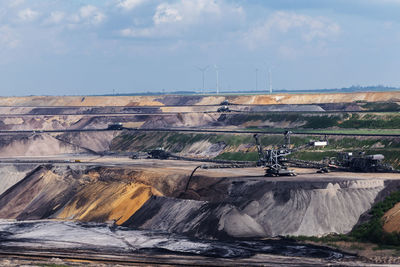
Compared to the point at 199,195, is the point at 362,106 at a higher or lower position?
higher

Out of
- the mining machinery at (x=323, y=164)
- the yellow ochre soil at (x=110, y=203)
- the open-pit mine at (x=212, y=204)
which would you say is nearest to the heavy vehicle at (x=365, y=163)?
the mining machinery at (x=323, y=164)

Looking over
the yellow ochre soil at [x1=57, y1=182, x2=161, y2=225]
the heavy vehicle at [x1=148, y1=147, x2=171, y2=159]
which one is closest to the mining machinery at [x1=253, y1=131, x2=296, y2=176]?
the yellow ochre soil at [x1=57, y1=182, x2=161, y2=225]

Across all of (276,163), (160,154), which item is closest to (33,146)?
(160,154)

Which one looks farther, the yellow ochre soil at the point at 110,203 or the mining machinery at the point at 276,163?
the mining machinery at the point at 276,163

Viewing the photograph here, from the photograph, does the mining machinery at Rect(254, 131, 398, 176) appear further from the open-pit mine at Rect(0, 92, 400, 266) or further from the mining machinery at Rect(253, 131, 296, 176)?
the open-pit mine at Rect(0, 92, 400, 266)

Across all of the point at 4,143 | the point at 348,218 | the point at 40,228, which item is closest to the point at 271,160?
the point at 348,218

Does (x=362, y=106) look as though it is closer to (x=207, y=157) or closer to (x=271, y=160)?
(x=207, y=157)

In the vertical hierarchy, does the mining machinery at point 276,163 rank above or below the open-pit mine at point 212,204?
above

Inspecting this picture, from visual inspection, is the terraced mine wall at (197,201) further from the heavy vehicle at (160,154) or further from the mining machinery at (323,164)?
the heavy vehicle at (160,154)
